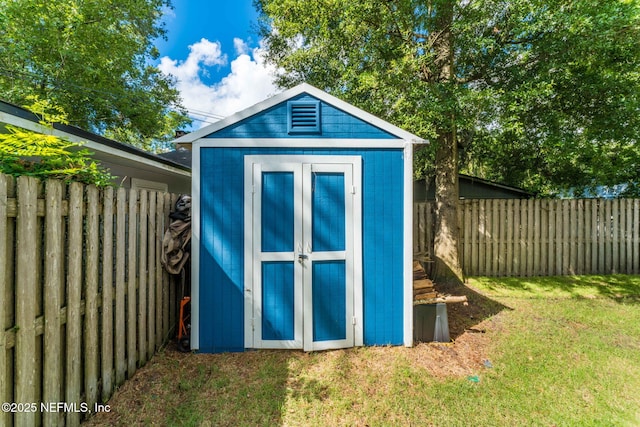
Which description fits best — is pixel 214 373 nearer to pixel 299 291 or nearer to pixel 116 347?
pixel 116 347

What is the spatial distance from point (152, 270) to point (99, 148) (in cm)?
176

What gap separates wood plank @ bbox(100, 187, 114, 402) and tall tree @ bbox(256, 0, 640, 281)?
13.8 ft

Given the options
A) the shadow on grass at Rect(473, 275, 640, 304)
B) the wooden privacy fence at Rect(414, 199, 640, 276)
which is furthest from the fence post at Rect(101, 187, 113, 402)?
the shadow on grass at Rect(473, 275, 640, 304)

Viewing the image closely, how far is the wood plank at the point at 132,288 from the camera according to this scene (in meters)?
2.51

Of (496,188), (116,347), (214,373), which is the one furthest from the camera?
(496,188)

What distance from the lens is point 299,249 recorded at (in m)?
3.14

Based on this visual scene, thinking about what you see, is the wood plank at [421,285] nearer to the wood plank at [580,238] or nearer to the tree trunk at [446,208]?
the tree trunk at [446,208]

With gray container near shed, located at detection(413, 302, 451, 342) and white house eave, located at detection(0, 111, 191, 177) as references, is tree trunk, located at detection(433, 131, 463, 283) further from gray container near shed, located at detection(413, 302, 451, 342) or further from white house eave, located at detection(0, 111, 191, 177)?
white house eave, located at detection(0, 111, 191, 177)

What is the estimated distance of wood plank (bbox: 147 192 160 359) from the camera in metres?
2.85

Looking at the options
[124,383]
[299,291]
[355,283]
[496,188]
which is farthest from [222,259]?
[496,188]

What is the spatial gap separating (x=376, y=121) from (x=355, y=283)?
2.04 metres

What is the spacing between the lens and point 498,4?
4.38 meters

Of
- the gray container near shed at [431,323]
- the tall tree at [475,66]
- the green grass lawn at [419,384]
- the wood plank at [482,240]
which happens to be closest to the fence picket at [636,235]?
the tall tree at [475,66]

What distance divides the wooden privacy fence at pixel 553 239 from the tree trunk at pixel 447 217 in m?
0.37
